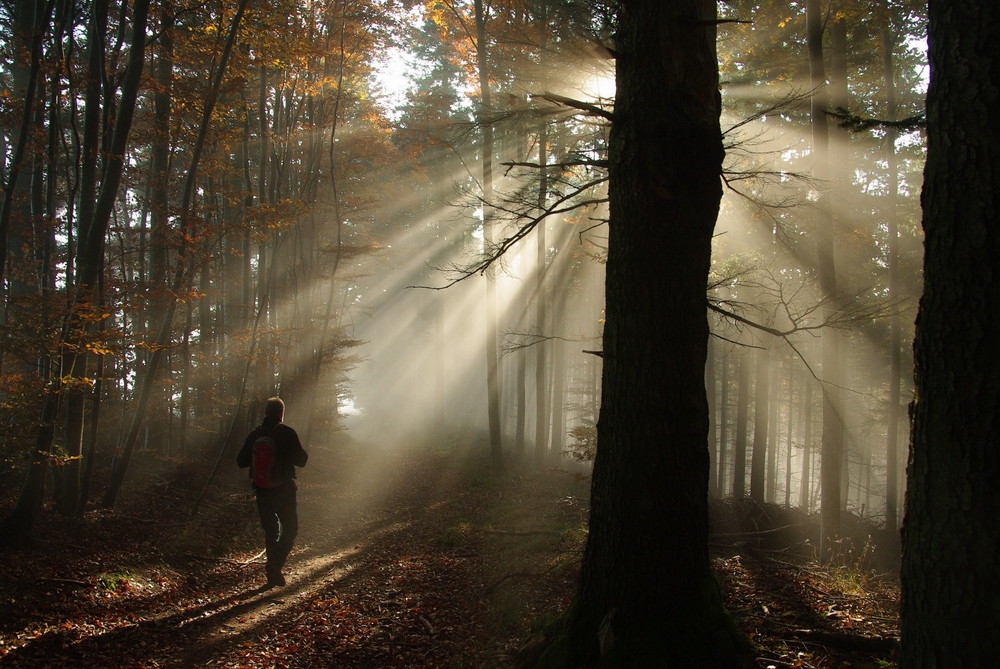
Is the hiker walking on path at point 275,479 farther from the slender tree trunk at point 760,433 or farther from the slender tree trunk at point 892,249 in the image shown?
the slender tree trunk at point 892,249

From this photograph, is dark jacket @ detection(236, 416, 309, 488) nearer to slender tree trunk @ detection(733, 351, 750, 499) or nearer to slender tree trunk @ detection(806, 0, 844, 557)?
slender tree trunk @ detection(806, 0, 844, 557)

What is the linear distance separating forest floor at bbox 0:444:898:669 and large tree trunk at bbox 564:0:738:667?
789 mm

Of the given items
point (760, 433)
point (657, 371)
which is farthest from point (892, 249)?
point (657, 371)

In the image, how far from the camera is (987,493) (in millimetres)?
2211

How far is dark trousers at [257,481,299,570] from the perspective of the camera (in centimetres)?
680

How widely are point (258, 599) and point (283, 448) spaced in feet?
5.90

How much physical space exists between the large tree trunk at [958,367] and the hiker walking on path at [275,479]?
625cm

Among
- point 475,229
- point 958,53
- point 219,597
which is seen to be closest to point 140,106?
point 475,229

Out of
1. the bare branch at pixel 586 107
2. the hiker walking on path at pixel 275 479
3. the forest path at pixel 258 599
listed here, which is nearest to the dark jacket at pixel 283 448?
the hiker walking on path at pixel 275 479

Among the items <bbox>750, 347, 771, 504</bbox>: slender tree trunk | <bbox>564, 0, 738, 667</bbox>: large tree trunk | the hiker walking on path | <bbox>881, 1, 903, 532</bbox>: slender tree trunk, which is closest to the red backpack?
the hiker walking on path

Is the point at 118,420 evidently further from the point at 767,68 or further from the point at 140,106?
the point at 767,68

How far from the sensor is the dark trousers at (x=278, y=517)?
6801 millimetres

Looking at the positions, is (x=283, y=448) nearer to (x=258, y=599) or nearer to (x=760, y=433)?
(x=258, y=599)

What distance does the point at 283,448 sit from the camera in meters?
6.85
